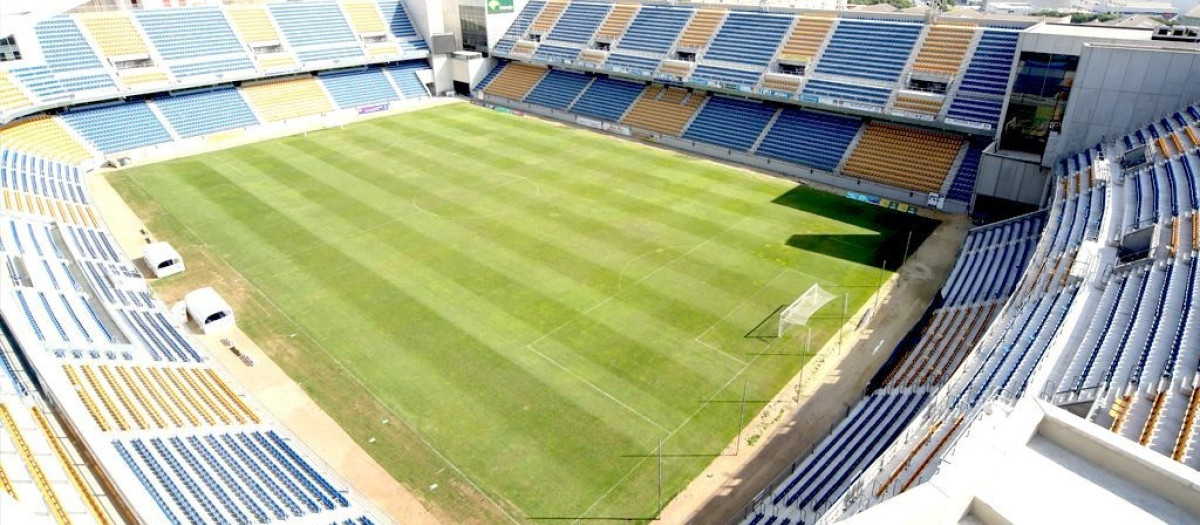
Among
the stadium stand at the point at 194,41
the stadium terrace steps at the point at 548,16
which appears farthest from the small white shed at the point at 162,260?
the stadium terrace steps at the point at 548,16

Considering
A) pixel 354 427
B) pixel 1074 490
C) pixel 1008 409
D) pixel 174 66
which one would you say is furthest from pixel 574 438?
pixel 174 66

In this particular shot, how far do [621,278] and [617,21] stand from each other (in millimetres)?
34790

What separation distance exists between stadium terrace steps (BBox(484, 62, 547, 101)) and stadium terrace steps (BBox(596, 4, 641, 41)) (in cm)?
632

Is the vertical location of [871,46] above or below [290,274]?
above

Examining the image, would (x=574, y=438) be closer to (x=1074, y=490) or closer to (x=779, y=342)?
(x=779, y=342)

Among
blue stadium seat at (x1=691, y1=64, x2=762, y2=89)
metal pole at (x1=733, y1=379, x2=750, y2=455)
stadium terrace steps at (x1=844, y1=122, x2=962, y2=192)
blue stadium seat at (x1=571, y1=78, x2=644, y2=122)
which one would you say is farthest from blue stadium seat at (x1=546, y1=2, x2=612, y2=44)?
metal pole at (x1=733, y1=379, x2=750, y2=455)

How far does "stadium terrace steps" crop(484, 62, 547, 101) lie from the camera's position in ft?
Answer: 186

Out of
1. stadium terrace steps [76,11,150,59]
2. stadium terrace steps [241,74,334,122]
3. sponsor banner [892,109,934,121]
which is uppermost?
stadium terrace steps [76,11,150,59]

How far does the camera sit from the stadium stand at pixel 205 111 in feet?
152

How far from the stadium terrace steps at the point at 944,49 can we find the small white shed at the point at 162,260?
40.0 metres

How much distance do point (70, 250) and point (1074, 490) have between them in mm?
32119

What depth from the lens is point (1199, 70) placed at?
2717cm

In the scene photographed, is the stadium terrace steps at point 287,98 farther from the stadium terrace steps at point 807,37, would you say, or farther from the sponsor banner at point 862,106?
the sponsor banner at point 862,106

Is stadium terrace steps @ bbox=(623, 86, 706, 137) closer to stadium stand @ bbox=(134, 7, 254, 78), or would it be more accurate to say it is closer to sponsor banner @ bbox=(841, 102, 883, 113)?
sponsor banner @ bbox=(841, 102, 883, 113)
